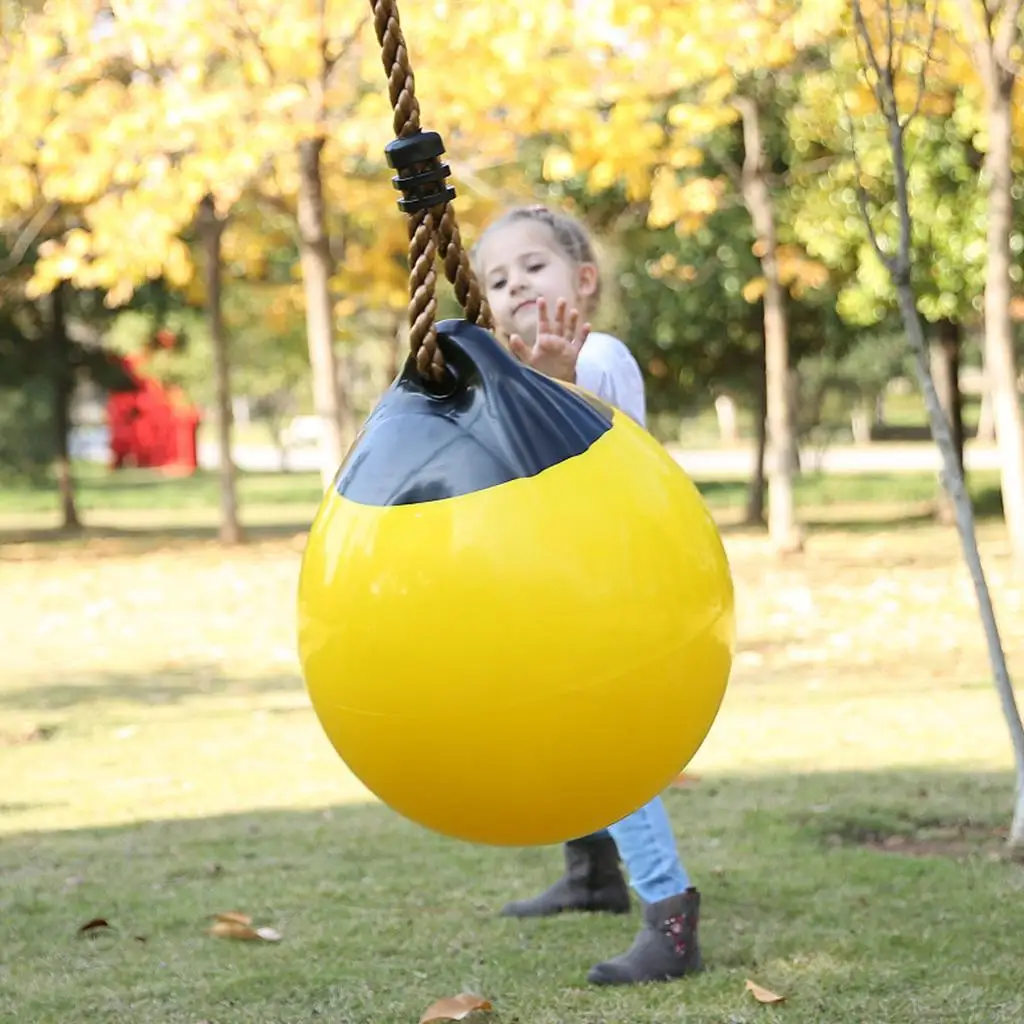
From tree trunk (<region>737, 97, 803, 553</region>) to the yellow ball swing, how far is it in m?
13.5

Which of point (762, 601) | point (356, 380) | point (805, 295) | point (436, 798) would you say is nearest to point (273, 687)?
point (762, 601)

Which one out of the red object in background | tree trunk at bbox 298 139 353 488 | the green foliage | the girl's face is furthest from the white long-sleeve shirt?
the red object in background

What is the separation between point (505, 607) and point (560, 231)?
4.83 ft

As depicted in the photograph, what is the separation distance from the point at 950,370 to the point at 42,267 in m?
12.4

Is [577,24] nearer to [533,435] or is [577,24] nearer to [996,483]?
[533,435]

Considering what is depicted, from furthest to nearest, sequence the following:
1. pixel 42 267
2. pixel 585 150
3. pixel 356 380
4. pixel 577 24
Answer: pixel 356 380, pixel 42 267, pixel 585 150, pixel 577 24

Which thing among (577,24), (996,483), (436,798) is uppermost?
(577,24)

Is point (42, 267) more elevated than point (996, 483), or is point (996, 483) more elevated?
point (42, 267)

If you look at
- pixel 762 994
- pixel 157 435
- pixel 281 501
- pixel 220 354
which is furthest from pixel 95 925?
pixel 157 435

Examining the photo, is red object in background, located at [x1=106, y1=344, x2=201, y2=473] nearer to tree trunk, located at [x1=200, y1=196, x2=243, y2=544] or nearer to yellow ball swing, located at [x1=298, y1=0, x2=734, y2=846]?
tree trunk, located at [x1=200, y1=196, x2=243, y2=544]

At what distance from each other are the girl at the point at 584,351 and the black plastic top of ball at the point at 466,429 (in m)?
0.61

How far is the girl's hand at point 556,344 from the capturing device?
10.7ft

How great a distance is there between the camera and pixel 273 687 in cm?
952

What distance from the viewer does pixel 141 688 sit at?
31.4ft
